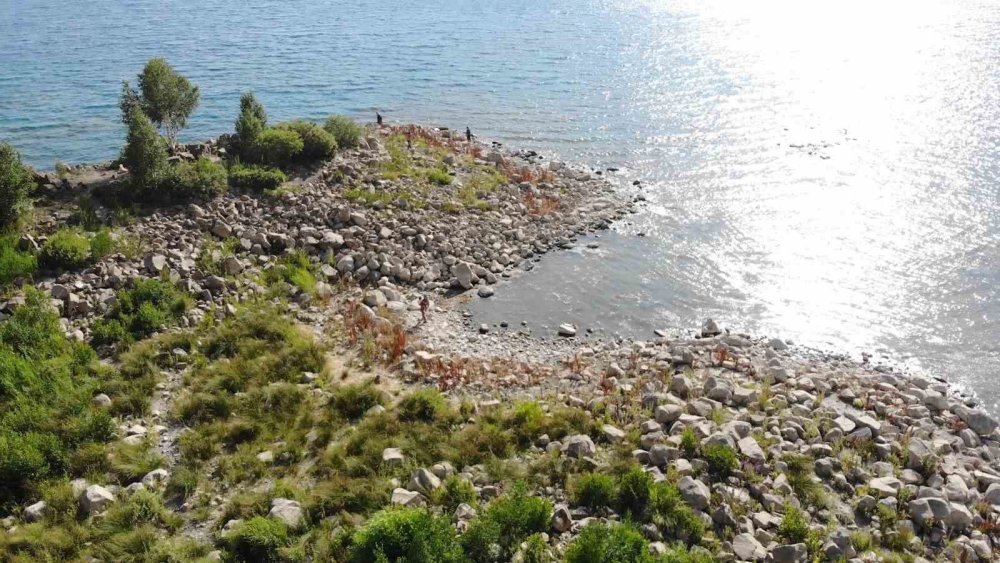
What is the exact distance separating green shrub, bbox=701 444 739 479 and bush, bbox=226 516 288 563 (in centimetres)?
968

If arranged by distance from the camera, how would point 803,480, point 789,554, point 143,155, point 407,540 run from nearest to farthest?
1. point 407,540
2. point 789,554
3. point 803,480
4. point 143,155

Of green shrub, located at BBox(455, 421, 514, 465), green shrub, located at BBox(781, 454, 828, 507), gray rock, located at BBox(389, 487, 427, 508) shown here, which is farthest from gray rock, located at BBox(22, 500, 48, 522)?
green shrub, located at BBox(781, 454, 828, 507)

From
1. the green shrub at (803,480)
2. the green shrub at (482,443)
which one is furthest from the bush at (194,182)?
the green shrub at (803,480)

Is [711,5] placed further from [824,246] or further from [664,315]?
[664,315]

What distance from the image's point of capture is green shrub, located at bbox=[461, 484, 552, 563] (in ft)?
45.5

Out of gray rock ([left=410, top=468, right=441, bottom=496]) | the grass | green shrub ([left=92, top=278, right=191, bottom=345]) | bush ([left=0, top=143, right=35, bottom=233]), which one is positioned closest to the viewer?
gray rock ([left=410, top=468, right=441, bottom=496])

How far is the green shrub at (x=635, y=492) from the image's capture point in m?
15.4

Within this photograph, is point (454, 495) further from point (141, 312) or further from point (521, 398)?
point (141, 312)

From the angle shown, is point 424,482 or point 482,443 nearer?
point 424,482

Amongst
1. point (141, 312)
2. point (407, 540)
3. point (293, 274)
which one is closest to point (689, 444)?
point (407, 540)

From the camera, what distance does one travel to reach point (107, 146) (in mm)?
41938

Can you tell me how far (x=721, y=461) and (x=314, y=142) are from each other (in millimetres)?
25323

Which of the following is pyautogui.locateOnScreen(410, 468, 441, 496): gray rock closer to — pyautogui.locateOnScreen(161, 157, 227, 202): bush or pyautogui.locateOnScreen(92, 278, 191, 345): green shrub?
pyautogui.locateOnScreen(92, 278, 191, 345): green shrub

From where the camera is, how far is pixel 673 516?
49.3 ft
